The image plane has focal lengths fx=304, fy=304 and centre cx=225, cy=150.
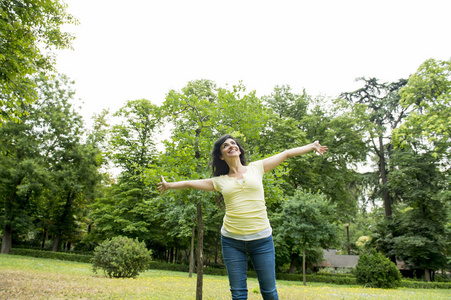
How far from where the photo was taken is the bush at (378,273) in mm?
14844

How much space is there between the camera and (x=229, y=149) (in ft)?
10.5

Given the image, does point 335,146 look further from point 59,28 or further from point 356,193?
point 59,28

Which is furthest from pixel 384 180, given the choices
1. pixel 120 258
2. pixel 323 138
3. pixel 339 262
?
pixel 120 258

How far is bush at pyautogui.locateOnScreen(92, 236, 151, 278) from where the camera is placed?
12.2m

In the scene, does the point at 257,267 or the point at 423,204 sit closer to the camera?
the point at 257,267

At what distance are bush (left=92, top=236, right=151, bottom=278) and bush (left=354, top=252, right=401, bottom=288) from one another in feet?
35.5

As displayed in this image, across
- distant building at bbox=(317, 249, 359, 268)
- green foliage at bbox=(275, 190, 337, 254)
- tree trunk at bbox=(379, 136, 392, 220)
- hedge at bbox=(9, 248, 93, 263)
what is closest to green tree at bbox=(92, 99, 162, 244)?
hedge at bbox=(9, 248, 93, 263)

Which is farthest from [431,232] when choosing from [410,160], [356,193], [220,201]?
[220,201]

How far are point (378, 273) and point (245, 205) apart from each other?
49.7 feet

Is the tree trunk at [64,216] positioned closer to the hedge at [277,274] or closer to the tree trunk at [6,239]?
the hedge at [277,274]

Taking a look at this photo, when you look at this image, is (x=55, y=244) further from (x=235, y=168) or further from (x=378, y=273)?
(x=235, y=168)

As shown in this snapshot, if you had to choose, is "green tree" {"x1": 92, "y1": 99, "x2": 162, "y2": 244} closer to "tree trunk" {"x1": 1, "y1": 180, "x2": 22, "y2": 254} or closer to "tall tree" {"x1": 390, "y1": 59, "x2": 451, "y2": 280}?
"tree trunk" {"x1": 1, "y1": 180, "x2": 22, "y2": 254}

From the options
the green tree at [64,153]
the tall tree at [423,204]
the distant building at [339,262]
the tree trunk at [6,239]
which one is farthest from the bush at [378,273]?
the tree trunk at [6,239]

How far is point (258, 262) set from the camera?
110 inches
